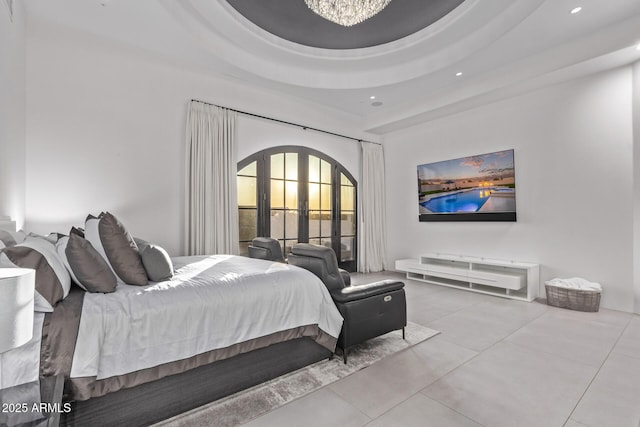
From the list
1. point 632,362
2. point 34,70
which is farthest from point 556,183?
point 34,70

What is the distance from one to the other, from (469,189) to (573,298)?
1.96 meters

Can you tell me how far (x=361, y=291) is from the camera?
242 cm

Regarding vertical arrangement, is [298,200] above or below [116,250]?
above

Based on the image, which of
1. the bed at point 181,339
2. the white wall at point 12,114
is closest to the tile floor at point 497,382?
the bed at point 181,339

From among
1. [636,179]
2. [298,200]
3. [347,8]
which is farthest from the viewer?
[298,200]

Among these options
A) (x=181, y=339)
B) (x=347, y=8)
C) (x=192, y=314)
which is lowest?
(x=181, y=339)

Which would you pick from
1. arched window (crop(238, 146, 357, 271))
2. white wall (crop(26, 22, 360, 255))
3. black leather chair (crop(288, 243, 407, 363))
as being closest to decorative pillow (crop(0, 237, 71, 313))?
black leather chair (crop(288, 243, 407, 363))

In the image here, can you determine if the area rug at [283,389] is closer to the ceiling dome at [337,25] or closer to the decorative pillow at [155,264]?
the decorative pillow at [155,264]

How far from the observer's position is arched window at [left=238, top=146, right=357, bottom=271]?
15.1ft

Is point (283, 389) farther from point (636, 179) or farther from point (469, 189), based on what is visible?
point (636, 179)

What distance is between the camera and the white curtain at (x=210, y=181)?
389 centimetres

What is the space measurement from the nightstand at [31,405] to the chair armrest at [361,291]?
1628 millimetres

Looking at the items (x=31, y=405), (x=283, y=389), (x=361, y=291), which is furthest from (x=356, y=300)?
(x=31, y=405)

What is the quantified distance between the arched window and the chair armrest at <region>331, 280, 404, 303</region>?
2.50m
